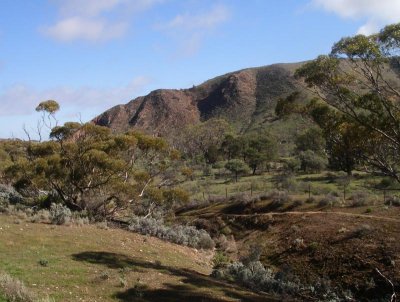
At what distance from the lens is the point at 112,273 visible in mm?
14617

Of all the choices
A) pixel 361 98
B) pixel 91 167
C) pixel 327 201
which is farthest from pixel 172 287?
pixel 327 201

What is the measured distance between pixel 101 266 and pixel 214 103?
139 meters

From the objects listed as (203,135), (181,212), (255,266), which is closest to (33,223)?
(255,266)

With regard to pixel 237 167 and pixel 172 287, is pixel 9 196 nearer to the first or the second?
pixel 172 287

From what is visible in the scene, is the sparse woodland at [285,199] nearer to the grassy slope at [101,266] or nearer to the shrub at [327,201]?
the shrub at [327,201]

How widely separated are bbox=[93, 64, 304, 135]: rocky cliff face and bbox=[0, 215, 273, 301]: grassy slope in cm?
10124

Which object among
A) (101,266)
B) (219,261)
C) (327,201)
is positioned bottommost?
(219,261)

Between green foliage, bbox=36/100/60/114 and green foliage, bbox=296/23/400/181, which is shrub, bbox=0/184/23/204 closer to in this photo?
green foliage, bbox=36/100/60/114

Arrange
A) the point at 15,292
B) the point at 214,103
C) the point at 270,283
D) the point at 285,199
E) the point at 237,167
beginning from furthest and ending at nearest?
the point at 214,103
the point at 237,167
the point at 285,199
the point at 270,283
the point at 15,292

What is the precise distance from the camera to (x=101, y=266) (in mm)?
15547

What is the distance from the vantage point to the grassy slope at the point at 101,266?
1271 cm

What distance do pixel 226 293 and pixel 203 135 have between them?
3622 inches

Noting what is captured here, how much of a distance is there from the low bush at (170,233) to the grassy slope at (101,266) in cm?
194

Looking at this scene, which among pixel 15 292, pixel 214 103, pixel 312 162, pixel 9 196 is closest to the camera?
pixel 15 292
